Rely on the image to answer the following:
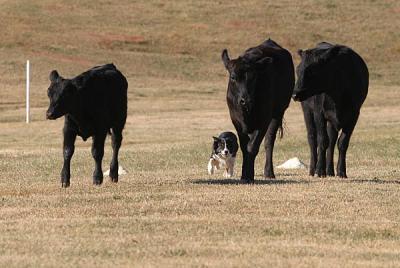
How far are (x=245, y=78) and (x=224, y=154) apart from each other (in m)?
4.79

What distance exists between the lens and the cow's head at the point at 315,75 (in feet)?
67.9

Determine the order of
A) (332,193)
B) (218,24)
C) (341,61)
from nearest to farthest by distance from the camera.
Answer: (332,193)
(341,61)
(218,24)

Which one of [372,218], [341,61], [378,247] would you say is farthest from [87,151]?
[378,247]

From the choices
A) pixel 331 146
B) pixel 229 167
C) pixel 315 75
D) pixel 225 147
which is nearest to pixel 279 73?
pixel 315 75

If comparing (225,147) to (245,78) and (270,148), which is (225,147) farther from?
(245,78)

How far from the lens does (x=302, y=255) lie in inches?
473

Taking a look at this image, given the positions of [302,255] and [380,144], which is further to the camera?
[380,144]

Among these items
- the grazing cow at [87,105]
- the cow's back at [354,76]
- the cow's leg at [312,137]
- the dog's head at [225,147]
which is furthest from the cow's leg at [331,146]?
the grazing cow at [87,105]

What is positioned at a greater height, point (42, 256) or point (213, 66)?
point (42, 256)

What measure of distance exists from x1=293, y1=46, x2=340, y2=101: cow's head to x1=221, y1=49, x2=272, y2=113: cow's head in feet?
6.11

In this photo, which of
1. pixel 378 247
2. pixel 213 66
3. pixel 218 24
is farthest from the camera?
pixel 218 24

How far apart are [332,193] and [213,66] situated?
5741cm

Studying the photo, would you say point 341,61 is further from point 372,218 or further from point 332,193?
point 372,218

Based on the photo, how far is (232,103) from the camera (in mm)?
19109
